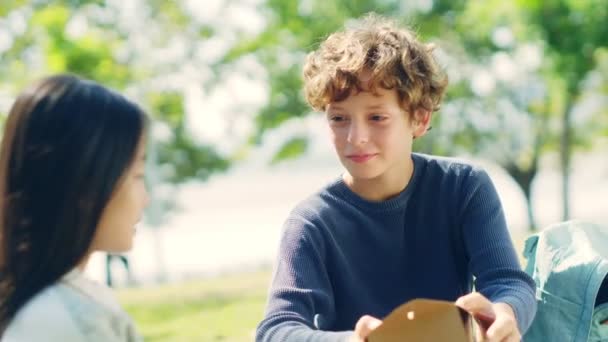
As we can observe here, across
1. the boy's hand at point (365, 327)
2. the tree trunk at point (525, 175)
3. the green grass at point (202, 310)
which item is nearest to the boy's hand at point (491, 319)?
the boy's hand at point (365, 327)

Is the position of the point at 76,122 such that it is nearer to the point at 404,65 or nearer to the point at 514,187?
the point at 404,65

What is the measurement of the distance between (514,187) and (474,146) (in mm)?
3640

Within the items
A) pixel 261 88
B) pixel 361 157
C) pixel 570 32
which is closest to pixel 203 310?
pixel 361 157

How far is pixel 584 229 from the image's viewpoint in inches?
105

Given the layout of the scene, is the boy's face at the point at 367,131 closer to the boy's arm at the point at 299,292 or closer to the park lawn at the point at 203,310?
the boy's arm at the point at 299,292

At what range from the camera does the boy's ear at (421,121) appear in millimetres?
2521

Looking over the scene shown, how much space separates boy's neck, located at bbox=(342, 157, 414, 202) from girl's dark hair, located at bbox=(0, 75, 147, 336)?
97 cm

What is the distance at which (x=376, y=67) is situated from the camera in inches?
93.0

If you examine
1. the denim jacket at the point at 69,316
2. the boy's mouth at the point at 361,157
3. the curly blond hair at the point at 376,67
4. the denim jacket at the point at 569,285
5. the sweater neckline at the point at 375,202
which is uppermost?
the curly blond hair at the point at 376,67

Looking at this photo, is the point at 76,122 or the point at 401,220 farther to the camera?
the point at 401,220

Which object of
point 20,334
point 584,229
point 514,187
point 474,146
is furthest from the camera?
point 514,187

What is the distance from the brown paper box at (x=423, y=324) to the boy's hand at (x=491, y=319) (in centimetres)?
6

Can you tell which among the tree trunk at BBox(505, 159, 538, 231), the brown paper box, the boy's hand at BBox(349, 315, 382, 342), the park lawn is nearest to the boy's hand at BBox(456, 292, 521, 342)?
the brown paper box

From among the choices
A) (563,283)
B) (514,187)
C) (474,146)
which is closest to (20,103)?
(563,283)
